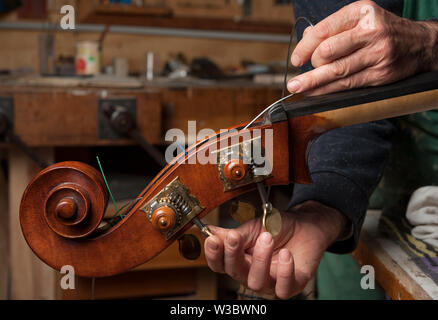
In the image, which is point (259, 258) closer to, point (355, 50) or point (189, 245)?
point (189, 245)

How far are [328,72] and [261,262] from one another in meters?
0.24

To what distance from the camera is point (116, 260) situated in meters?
0.57

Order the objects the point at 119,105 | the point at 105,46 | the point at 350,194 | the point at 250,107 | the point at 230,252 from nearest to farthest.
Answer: the point at 230,252 → the point at 350,194 → the point at 119,105 → the point at 250,107 → the point at 105,46

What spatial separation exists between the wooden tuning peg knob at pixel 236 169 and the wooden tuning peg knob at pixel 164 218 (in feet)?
0.26

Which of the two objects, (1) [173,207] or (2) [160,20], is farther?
(2) [160,20]

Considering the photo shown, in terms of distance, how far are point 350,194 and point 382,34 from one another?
26 centimetres

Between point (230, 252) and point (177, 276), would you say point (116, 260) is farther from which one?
point (177, 276)

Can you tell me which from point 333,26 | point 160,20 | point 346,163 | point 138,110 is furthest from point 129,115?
point 160,20

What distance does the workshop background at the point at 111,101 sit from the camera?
3.91ft

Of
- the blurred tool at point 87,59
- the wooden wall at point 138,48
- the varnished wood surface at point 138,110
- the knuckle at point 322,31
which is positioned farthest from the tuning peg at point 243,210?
the wooden wall at point 138,48

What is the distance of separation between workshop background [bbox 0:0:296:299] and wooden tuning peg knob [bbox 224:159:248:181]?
1.02 ft

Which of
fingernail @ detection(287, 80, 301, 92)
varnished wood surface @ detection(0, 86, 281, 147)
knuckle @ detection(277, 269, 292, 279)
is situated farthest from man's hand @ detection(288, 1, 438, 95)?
varnished wood surface @ detection(0, 86, 281, 147)

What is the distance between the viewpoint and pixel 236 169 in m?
0.54
